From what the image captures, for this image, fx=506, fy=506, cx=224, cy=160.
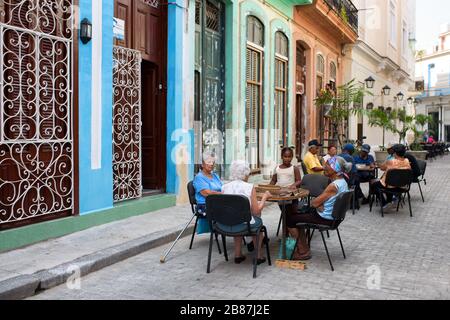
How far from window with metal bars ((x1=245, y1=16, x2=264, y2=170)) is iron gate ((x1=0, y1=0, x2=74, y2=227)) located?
6.44 meters

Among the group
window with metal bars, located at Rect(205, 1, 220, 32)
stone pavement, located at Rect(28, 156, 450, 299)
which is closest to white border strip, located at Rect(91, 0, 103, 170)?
stone pavement, located at Rect(28, 156, 450, 299)

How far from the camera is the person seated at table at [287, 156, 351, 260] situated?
570 centimetres

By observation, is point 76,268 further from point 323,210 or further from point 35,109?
point 323,210

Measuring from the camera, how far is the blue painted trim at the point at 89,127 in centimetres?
698

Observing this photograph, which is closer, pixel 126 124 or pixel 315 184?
pixel 315 184

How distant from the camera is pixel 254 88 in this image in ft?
42.9

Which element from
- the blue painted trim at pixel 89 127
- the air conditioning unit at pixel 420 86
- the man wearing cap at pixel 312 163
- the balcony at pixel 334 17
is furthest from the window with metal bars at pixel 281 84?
the air conditioning unit at pixel 420 86

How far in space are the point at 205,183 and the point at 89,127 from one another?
209 cm

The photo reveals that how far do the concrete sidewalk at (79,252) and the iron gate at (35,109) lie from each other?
0.52 m

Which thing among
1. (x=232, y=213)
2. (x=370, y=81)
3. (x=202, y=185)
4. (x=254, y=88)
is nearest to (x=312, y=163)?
(x=202, y=185)

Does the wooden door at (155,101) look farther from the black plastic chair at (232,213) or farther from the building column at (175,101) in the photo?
the black plastic chair at (232,213)

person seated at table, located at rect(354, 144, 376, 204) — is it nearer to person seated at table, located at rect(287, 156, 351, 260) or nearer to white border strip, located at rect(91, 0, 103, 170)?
person seated at table, located at rect(287, 156, 351, 260)
